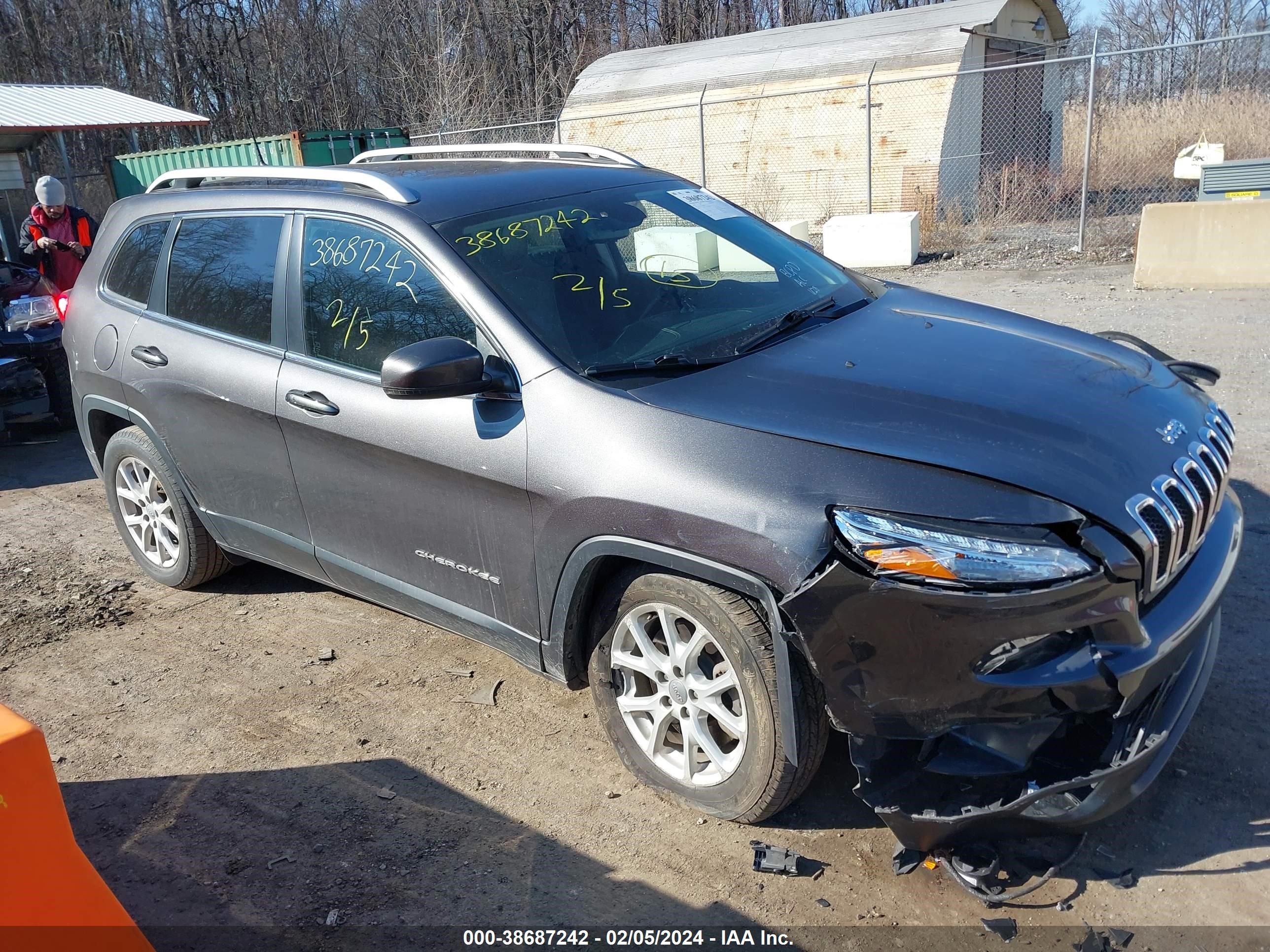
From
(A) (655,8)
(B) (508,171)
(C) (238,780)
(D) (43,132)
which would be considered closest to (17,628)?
(C) (238,780)

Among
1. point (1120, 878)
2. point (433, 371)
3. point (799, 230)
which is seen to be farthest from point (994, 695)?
point (799, 230)

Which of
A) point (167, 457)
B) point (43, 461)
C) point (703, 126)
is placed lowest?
point (43, 461)

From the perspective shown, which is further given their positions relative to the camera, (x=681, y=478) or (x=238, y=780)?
(x=238, y=780)

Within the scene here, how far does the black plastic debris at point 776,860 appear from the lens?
2920 millimetres

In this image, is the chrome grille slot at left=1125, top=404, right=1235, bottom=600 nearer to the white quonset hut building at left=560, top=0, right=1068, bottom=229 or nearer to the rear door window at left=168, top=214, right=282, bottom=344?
the rear door window at left=168, top=214, right=282, bottom=344

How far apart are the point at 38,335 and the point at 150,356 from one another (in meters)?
4.56

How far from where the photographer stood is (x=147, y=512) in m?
5.14

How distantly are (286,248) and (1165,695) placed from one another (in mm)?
3423

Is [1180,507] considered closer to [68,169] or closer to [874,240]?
[874,240]

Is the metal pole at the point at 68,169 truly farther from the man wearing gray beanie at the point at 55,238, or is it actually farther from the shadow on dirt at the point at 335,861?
the shadow on dirt at the point at 335,861

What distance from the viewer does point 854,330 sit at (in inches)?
140

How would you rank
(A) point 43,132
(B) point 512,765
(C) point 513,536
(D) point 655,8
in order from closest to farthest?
(C) point 513,536, (B) point 512,765, (A) point 43,132, (D) point 655,8

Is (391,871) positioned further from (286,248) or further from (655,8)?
(655,8)

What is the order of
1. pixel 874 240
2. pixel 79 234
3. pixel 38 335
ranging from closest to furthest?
pixel 38 335, pixel 79 234, pixel 874 240
